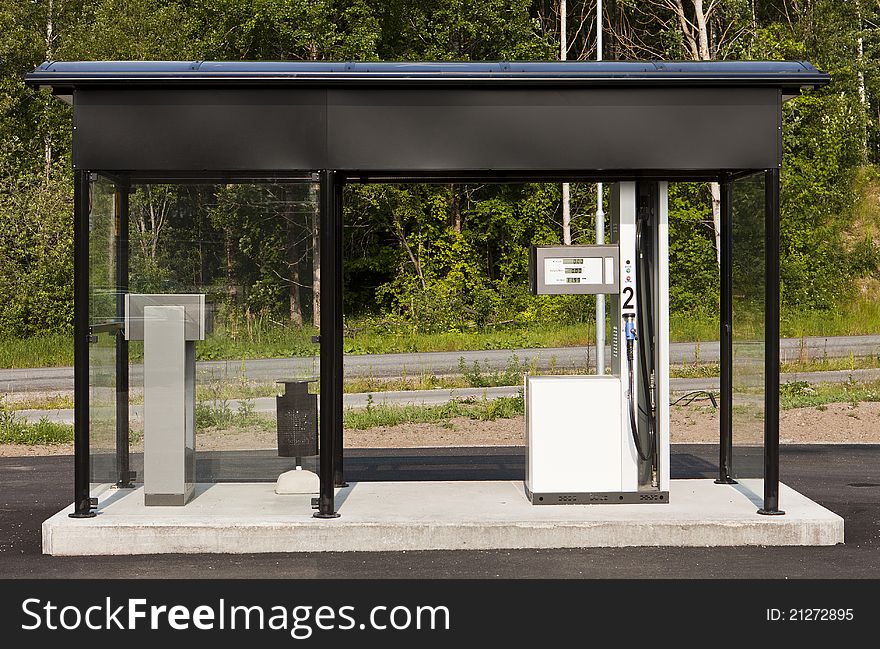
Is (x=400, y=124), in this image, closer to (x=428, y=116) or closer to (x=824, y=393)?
(x=428, y=116)

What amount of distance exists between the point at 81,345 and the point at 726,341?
506 centimetres

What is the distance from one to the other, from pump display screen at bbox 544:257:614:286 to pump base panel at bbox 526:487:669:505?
1.54 metres

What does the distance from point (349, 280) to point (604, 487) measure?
84.6 feet

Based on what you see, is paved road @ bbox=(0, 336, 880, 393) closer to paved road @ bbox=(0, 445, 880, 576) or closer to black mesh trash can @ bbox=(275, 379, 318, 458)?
black mesh trash can @ bbox=(275, 379, 318, 458)

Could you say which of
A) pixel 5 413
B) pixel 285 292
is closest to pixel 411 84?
pixel 285 292

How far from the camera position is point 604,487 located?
881 cm

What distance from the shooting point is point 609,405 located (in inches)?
347

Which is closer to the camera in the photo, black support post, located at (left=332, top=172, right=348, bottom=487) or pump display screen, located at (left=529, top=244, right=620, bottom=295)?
pump display screen, located at (left=529, top=244, right=620, bottom=295)

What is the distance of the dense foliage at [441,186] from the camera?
2894cm

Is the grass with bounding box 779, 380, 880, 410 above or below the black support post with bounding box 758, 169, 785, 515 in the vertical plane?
below

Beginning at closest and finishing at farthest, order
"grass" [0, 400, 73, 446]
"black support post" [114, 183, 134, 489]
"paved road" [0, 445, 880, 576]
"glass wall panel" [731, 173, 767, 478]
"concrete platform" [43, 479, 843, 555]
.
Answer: "paved road" [0, 445, 880, 576], "concrete platform" [43, 479, 843, 555], "glass wall panel" [731, 173, 767, 478], "black support post" [114, 183, 134, 489], "grass" [0, 400, 73, 446]

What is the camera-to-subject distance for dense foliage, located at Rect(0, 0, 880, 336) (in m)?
28.9


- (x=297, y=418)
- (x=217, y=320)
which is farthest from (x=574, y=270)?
(x=217, y=320)

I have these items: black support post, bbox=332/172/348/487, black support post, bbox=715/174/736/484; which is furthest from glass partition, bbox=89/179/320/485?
black support post, bbox=715/174/736/484
